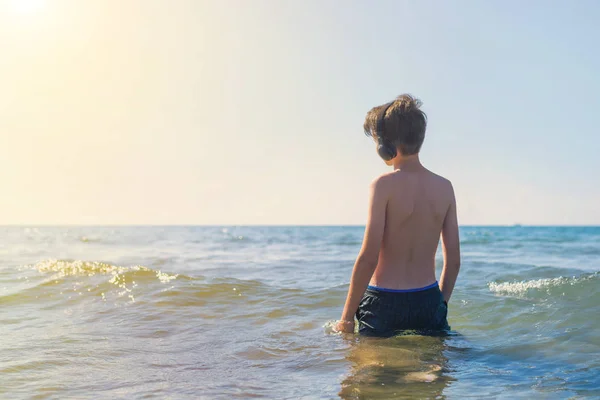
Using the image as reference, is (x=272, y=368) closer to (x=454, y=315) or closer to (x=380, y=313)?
(x=380, y=313)

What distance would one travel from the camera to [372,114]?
4.13 metres

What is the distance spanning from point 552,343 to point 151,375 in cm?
382

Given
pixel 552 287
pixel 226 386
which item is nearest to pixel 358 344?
pixel 226 386

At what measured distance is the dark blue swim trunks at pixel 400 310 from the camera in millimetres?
4121

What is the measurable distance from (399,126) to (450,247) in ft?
3.78

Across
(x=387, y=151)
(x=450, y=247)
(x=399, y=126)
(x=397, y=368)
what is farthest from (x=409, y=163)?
(x=397, y=368)

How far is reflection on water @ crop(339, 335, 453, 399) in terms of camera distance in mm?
3461

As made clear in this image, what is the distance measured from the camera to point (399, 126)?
13.1 feet

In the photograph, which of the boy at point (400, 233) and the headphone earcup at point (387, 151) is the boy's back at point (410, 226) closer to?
the boy at point (400, 233)

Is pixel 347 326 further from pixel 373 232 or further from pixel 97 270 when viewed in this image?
pixel 97 270

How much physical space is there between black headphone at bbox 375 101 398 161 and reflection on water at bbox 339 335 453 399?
1.45 meters

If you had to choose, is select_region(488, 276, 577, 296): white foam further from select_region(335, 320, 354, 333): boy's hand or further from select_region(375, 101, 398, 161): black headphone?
select_region(375, 101, 398, 161): black headphone

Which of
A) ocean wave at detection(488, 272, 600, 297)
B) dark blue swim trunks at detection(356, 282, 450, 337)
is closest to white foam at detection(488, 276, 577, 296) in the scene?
ocean wave at detection(488, 272, 600, 297)

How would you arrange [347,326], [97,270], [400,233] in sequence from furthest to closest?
[97,270]
[347,326]
[400,233]
